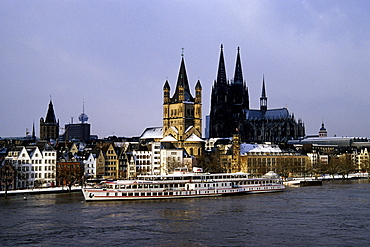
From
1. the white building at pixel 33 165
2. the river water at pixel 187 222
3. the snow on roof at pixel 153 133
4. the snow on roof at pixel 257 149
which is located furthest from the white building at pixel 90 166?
the snow on roof at pixel 153 133

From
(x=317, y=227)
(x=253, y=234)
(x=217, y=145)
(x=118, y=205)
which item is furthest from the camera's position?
(x=217, y=145)

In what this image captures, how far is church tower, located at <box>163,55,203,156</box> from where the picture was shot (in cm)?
17550

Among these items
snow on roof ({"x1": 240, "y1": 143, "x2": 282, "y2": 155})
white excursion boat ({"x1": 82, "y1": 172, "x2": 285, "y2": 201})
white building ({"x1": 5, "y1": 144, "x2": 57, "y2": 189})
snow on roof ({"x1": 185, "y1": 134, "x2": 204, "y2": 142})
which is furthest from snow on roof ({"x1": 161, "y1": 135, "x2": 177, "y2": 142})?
white excursion boat ({"x1": 82, "y1": 172, "x2": 285, "y2": 201})

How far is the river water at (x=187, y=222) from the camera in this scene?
181 ft

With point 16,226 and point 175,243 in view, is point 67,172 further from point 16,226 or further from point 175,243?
point 175,243

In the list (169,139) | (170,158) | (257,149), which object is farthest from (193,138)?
(170,158)

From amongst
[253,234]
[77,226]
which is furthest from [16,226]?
[253,234]

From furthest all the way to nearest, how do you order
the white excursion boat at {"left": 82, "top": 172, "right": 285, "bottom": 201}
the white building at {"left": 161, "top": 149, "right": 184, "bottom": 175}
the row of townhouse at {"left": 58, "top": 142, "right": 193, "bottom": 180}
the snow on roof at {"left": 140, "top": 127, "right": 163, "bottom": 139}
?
the snow on roof at {"left": 140, "top": 127, "right": 163, "bottom": 139}, the white building at {"left": 161, "top": 149, "right": 184, "bottom": 175}, the row of townhouse at {"left": 58, "top": 142, "right": 193, "bottom": 180}, the white excursion boat at {"left": 82, "top": 172, "right": 285, "bottom": 201}

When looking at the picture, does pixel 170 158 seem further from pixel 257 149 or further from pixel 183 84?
pixel 183 84

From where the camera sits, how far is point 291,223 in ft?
213

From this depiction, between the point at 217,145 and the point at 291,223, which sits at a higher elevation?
the point at 217,145

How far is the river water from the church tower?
276 ft

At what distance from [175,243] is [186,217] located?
1628 cm

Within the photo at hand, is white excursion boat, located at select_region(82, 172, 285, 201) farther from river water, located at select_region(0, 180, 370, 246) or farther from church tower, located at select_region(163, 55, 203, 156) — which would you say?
church tower, located at select_region(163, 55, 203, 156)
